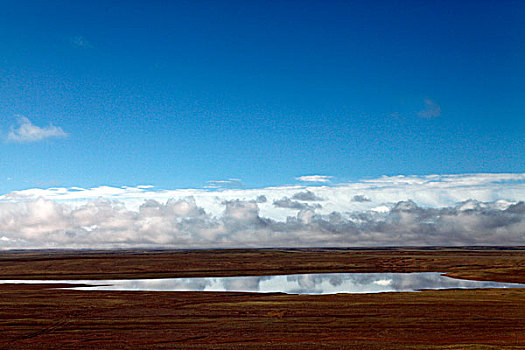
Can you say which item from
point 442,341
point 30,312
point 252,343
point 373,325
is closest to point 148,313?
point 30,312

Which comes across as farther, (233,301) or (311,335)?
(233,301)

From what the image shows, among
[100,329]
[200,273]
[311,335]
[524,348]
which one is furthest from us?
[200,273]

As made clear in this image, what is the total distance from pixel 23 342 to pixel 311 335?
66.4 feet

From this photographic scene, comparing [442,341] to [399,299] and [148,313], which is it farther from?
[148,313]

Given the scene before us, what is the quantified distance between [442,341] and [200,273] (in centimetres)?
8258

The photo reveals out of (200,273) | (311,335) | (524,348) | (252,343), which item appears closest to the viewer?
(524,348)

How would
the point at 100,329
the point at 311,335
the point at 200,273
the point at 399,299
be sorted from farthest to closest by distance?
the point at 200,273 → the point at 399,299 → the point at 100,329 → the point at 311,335

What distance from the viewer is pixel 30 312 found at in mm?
48375

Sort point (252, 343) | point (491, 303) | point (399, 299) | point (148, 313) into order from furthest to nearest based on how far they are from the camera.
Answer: point (399, 299), point (491, 303), point (148, 313), point (252, 343)

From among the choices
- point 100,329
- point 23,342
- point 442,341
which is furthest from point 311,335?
point 23,342

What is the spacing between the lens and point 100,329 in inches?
1554

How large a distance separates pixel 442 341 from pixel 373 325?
6.58 meters

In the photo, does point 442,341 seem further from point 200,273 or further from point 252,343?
point 200,273

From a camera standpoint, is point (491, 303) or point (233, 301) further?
point (233, 301)
